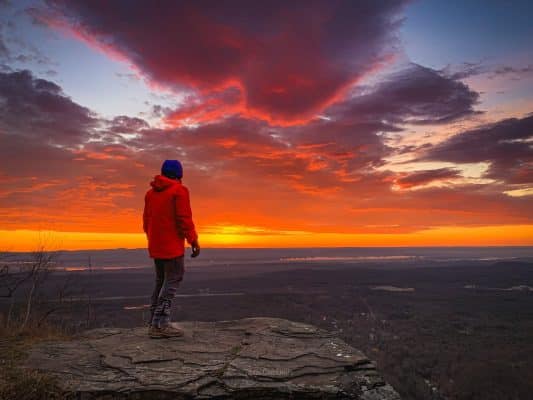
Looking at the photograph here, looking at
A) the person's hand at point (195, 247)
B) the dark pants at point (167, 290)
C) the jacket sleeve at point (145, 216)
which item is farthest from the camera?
the jacket sleeve at point (145, 216)

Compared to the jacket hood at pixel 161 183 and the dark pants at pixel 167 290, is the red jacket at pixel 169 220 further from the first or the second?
the dark pants at pixel 167 290

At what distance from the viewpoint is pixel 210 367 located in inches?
193

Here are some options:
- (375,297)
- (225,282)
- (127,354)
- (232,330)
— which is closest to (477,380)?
(232,330)

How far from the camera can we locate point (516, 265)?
12112 cm

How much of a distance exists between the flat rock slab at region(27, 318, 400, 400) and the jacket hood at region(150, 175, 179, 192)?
2.56 m

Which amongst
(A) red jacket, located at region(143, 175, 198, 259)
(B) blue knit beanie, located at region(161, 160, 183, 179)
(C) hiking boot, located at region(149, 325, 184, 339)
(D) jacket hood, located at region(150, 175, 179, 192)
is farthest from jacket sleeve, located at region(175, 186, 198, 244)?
(C) hiking boot, located at region(149, 325, 184, 339)

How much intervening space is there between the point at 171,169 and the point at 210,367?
327cm

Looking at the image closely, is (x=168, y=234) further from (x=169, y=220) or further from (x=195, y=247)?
(x=195, y=247)

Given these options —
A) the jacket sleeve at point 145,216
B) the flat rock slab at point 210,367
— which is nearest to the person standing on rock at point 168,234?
the jacket sleeve at point 145,216

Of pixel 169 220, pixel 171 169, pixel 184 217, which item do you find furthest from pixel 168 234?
pixel 171 169

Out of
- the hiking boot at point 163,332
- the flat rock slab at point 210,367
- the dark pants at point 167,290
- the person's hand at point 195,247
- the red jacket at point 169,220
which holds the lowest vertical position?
the flat rock slab at point 210,367

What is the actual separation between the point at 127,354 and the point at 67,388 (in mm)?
1100

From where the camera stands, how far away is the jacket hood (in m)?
6.13

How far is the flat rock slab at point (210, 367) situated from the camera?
4367 millimetres
